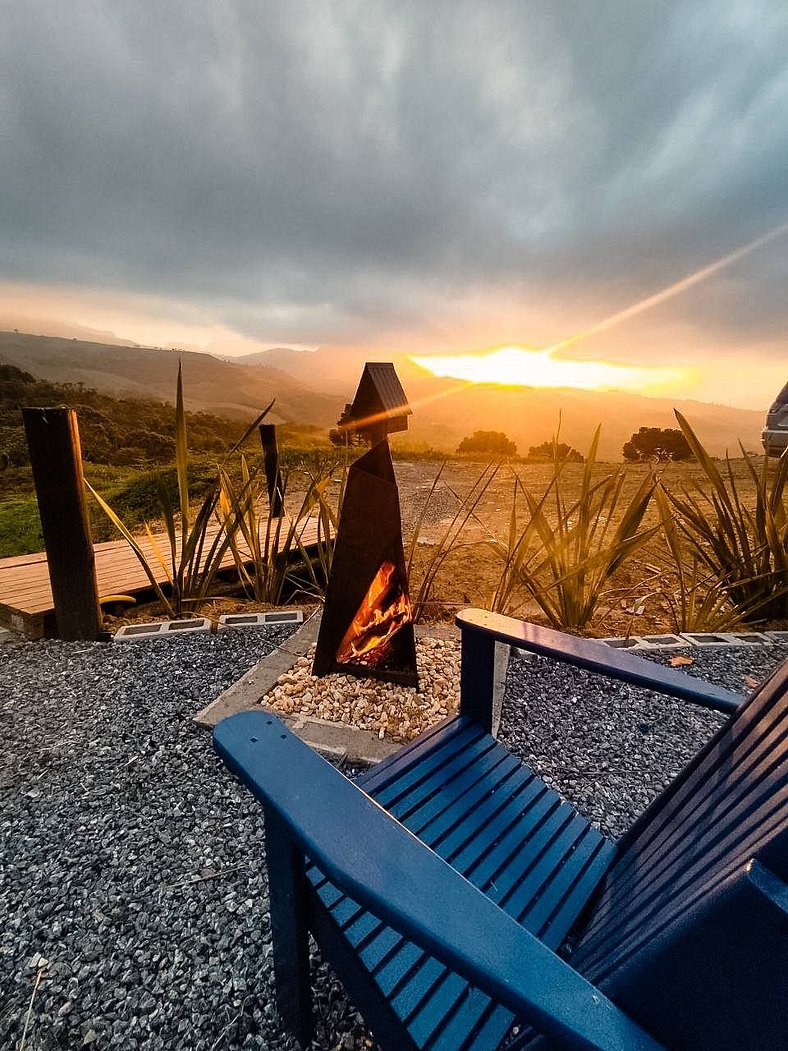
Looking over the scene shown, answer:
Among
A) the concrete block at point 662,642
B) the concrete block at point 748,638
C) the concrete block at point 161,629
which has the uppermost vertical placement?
the concrete block at point 748,638

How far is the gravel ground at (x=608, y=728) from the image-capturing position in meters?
1.67

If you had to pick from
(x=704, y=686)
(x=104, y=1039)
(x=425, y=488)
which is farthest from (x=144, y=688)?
(x=425, y=488)

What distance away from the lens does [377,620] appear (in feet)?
6.81

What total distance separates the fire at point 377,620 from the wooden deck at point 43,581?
168 cm

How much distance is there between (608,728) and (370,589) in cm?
108

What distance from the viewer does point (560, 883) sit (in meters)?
1.04

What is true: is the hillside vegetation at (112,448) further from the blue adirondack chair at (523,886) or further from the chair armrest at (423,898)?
the chair armrest at (423,898)

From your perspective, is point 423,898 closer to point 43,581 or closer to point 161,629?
point 161,629

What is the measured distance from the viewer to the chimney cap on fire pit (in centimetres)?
190

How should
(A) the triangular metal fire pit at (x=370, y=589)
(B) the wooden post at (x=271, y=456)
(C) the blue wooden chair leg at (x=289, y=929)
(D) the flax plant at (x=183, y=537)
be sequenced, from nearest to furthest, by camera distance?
1. (C) the blue wooden chair leg at (x=289, y=929)
2. (A) the triangular metal fire pit at (x=370, y=589)
3. (D) the flax plant at (x=183, y=537)
4. (B) the wooden post at (x=271, y=456)

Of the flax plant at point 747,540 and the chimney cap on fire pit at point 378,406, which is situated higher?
the chimney cap on fire pit at point 378,406

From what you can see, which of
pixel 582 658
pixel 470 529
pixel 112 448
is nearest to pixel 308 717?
pixel 582 658

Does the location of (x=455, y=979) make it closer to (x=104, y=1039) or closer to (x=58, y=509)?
(x=104, y=1039)

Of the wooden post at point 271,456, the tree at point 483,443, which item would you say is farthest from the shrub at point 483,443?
the wooden post at point 271,456
